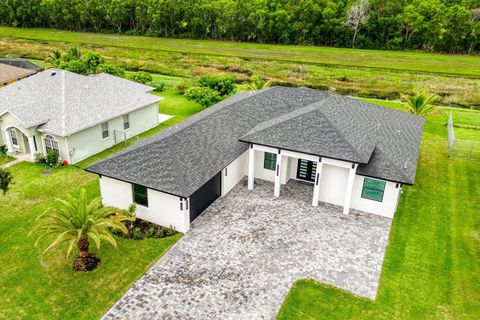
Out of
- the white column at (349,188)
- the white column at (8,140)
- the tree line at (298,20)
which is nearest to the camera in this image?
the white column at (349,188)

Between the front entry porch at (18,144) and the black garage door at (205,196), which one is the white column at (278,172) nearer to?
the black garage door at (205,196)

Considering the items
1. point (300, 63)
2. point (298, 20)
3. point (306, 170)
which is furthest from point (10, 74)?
point (298, 20)

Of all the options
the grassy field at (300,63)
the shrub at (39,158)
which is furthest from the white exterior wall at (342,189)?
the grassy field at (300,63)

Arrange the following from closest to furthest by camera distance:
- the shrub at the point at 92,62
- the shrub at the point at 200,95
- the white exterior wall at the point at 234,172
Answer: the white exterior wall at the point at 234,172, the shrub at the point at 200,95, the shrub at the point at 92,62

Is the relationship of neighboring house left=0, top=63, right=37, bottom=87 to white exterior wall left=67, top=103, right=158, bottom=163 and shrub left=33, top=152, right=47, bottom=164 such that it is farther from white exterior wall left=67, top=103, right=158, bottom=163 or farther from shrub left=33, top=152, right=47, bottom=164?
shrub left=33, top=152, right=47, bottom=164

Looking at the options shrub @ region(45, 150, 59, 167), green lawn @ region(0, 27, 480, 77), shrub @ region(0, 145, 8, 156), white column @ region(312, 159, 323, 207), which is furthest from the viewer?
green lawn @ region(0, 27, 480, 77)

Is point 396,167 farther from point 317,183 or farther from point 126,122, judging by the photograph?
point 126,122

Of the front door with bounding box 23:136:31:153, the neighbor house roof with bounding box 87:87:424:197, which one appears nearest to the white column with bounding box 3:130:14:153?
the front door with bounding box 23:136:31:153

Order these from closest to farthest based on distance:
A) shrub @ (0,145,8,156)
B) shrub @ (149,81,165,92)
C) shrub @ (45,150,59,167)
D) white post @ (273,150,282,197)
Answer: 1. white post @ (273,150,282,197)
2. shrub @ (45,150,59,167)
3. shrub @ (0,145,8,156)
4. shrub @ (149,81,165,92)
